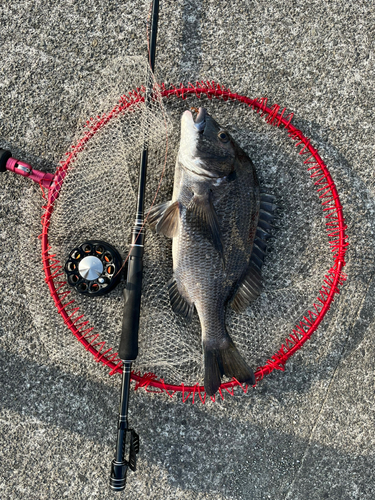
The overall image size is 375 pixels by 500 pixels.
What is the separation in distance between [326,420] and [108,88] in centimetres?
250

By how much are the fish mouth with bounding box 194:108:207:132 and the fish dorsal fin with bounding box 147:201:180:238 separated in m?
0.40

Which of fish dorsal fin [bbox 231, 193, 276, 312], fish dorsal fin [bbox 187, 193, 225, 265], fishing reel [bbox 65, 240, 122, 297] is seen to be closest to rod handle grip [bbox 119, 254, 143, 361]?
fishing reel [bbox 65, 240, 122, 297]

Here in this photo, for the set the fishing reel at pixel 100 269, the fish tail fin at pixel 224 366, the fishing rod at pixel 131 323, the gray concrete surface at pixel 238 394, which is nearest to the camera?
the fishing rod at pixel 131 323

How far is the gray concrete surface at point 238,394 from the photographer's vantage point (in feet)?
7.49

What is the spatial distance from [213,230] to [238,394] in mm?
1098

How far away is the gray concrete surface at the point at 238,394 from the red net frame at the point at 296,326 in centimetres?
15

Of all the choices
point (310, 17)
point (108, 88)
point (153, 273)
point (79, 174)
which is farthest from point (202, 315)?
point (310, 17)

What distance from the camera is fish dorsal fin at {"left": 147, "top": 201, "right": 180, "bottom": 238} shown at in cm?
195

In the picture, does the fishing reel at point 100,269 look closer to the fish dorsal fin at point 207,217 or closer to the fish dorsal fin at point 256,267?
the fish dorsal fin at point 207,217

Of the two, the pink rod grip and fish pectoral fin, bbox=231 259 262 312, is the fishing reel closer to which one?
the pink rod grip

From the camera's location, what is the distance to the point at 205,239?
1.92 meters

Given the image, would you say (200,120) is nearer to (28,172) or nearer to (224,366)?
(28,172)

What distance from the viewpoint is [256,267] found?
6.72 ft

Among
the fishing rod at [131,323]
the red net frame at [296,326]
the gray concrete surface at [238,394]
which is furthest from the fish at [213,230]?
the gray concrete surface at [238,394]
